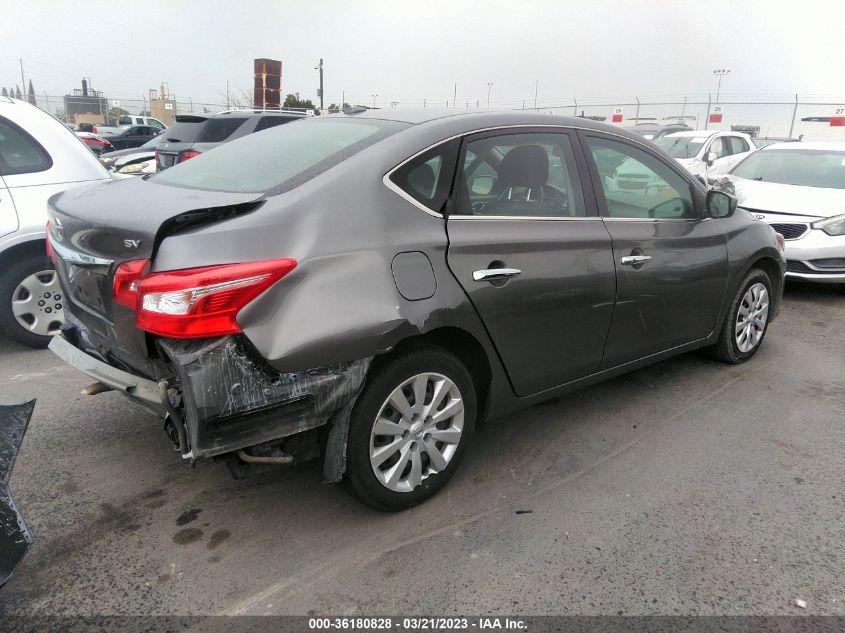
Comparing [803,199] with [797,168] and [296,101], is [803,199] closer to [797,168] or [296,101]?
[797,168]

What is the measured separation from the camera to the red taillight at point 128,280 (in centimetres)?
231

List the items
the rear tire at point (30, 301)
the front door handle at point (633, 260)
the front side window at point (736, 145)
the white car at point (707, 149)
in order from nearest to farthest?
1. the front door handle at point (633, 260)
2. the rear tire at point (30, 301)
3. the white car at point (707, 149)
4. the front side window at point (736, 145)

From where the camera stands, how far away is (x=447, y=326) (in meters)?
2.72

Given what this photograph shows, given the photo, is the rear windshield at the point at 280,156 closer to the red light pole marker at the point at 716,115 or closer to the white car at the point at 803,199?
the white car at the point at 803,199

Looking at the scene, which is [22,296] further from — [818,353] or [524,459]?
[818,353]

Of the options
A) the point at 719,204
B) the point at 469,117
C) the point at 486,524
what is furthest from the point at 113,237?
the point at 719,204

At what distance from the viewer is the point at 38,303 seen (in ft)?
15.4

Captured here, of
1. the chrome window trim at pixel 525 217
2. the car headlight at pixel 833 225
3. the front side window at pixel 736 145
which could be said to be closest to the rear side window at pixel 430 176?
the chrome window trim at pixel 525 217

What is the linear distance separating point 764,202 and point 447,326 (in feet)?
19.0

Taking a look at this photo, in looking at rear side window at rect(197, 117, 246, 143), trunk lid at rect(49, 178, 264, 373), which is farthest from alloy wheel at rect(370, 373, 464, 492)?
rear side window at rect(197, 117, 246, 143)

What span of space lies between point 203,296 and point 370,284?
2.01 feet

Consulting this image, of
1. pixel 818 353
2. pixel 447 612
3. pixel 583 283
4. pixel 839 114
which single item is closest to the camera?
pixel 447 612

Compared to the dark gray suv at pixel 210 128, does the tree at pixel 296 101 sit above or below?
above

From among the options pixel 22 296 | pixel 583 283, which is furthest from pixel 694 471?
pixel 22 296
